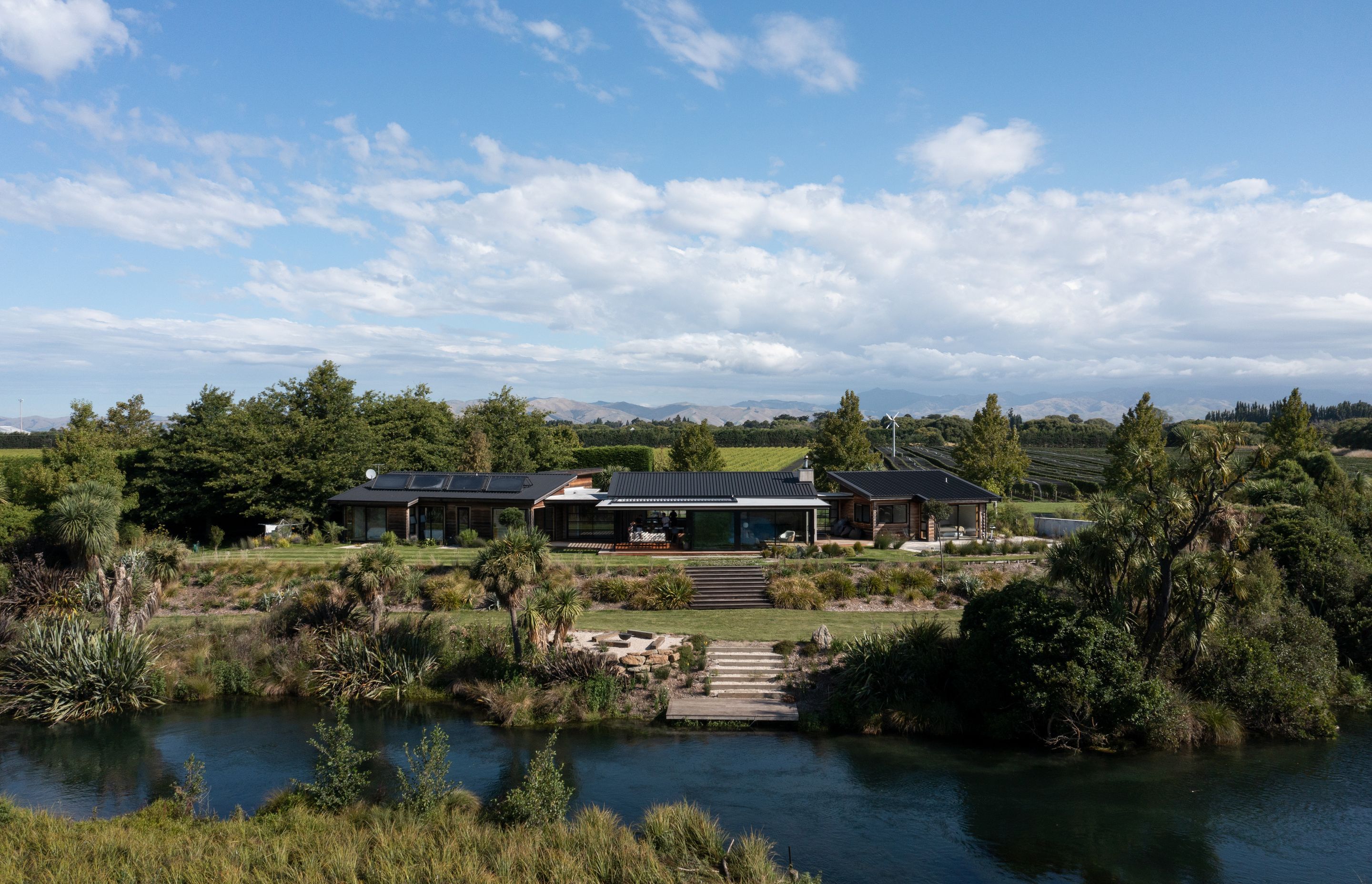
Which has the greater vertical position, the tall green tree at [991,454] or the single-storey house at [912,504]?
the tall green tree at [991,454]

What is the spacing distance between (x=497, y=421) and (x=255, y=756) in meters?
35.6

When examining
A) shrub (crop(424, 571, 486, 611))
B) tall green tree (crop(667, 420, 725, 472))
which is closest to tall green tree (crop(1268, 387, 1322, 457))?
tall green tree (crop(667, 420, 725, 472))

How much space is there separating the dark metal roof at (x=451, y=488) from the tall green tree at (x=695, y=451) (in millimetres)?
13287

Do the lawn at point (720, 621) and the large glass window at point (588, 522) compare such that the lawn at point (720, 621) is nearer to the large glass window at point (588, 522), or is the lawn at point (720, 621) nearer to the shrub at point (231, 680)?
the shrub at point (231, 680)

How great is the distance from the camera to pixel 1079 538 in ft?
62.8

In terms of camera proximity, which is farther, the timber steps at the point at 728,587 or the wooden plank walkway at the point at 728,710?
the timber steps at the point at 728,587

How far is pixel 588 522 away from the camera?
37688 millimetres

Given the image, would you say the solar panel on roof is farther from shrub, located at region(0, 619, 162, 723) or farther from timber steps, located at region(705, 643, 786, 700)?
timber steps, located at region(705, 643, 786, 700)

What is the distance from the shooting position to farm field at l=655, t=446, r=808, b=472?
238ft

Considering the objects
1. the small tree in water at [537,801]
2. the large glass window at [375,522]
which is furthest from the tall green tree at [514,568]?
the large glass window at [375,522]

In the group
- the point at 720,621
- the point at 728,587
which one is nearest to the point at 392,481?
the point at 728,587

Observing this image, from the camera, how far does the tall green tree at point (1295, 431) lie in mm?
45594

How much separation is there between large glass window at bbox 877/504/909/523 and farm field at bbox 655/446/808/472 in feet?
93.2

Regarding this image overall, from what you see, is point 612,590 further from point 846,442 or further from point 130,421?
point 130,421
